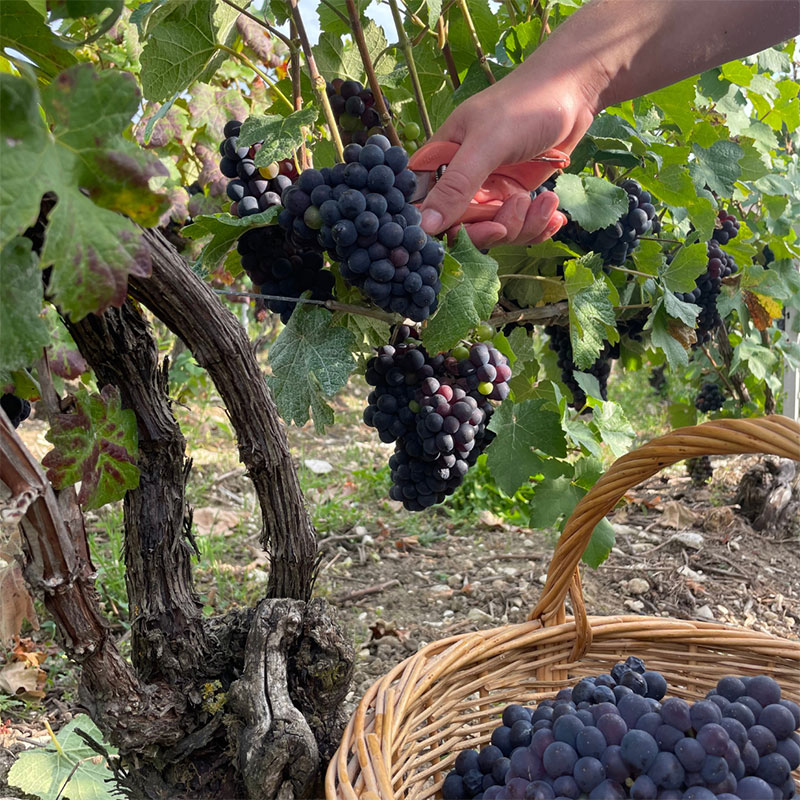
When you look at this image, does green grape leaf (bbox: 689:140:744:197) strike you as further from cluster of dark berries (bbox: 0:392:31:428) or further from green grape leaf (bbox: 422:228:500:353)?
cluster of dark berries (bbox: 0:392:31:428)

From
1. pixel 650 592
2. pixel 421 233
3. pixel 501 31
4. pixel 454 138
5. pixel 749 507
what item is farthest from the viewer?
pixel 749 507

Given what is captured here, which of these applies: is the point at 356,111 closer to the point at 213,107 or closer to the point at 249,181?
the point at 249,181

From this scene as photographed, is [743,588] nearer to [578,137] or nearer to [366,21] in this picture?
[578,137]

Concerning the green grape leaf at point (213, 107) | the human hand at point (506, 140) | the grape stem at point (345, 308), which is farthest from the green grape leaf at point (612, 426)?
the green grape leaf at point (213, 107)

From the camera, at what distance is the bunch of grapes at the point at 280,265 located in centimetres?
122

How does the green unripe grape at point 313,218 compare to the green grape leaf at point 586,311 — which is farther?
the green grape leaf at point 586,311

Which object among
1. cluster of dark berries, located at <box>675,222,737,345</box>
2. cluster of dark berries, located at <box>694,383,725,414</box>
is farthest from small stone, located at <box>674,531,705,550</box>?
cluster of dark berries, located at <box>675,222,737,345</box>

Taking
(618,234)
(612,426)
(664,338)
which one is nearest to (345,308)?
(618,234)

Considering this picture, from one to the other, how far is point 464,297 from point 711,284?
1.23 m

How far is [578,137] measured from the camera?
54.0 inches

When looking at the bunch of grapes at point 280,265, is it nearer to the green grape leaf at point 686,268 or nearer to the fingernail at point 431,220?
the fingernail at point 431,220

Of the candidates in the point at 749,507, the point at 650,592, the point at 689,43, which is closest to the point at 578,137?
the point at 689,43

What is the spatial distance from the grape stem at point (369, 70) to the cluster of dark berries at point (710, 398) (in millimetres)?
2756

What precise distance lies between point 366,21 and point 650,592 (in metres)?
2.23
